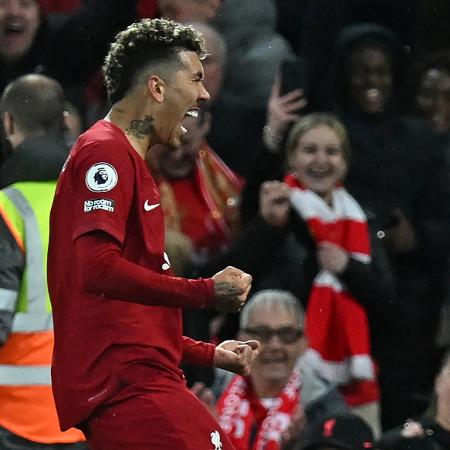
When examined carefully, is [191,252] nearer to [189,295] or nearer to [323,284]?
[323,284]

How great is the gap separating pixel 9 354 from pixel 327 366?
1.67 meters

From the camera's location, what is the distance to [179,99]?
3836 mm

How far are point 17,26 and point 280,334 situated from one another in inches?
78.2

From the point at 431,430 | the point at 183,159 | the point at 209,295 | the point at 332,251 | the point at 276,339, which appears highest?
the point at 209,295

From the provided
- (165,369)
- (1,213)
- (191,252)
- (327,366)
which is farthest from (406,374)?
(165,369)

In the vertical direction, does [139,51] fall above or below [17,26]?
above

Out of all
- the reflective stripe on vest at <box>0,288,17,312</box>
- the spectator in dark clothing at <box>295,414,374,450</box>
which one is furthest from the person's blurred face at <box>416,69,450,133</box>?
the reflective stripe on vest at <box>0,288,17,312</box>

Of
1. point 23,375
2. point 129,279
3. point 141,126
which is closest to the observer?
point 129,279

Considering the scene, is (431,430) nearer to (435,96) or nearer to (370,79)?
(370,79)

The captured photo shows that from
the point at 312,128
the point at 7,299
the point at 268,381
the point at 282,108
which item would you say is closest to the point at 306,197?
the point at 312,128

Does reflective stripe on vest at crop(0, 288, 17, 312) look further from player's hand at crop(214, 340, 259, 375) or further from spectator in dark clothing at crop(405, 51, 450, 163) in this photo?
spectator in dark clothing at crop(405, 51, 450, 163)

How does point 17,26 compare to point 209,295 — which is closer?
point 209,295

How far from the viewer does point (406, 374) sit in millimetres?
6492

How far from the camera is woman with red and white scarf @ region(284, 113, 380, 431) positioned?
6070 mm
